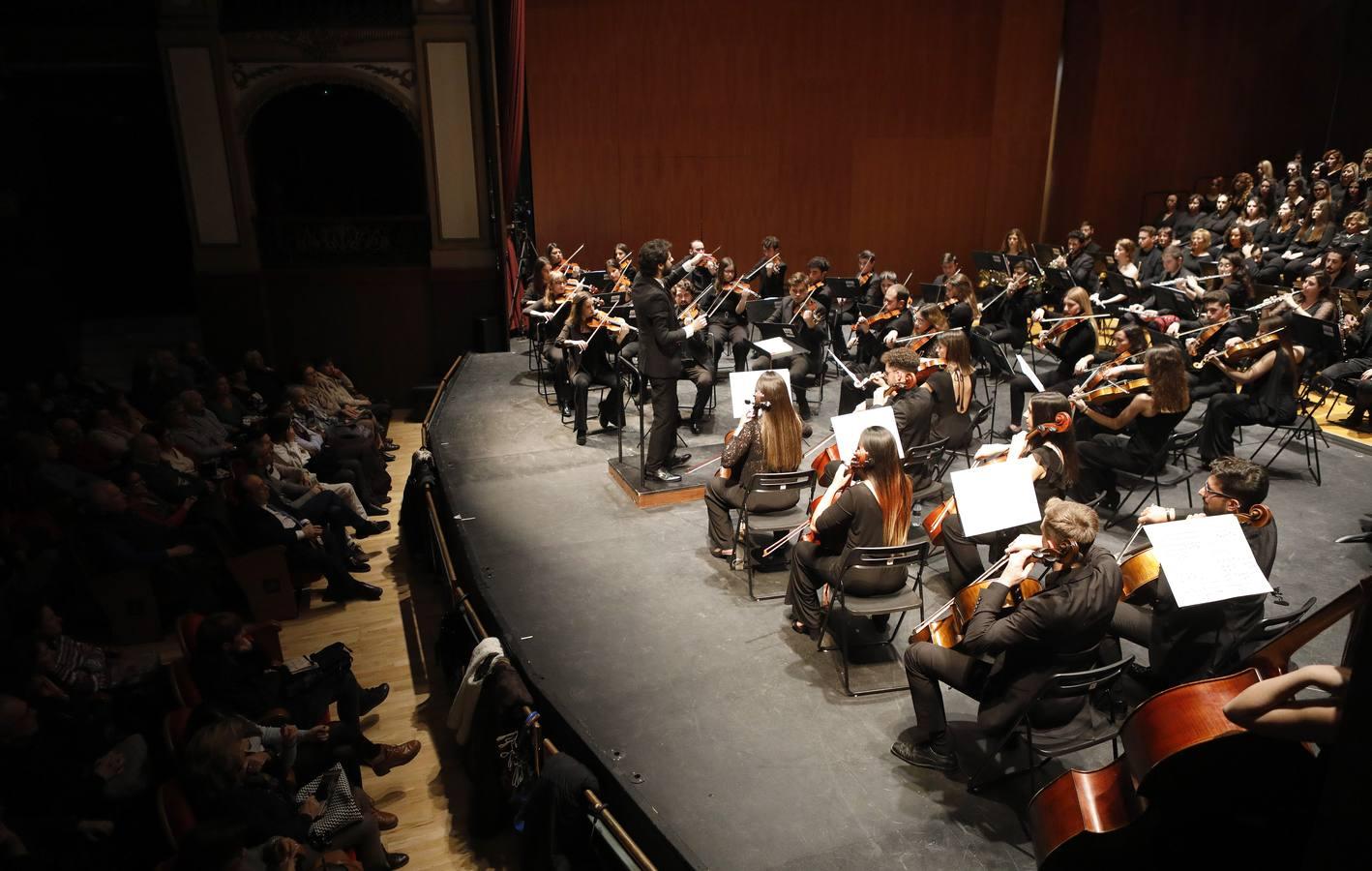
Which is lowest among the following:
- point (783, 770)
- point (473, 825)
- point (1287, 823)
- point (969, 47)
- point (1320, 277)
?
point (473, 825)

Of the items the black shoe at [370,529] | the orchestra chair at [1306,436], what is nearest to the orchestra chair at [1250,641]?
the orchestra chair at [1306,436]

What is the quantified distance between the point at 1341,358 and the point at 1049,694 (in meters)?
5.88

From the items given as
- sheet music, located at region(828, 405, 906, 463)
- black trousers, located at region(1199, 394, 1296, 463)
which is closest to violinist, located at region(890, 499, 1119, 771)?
sheet music, located at region(828, 405, 906, 463)

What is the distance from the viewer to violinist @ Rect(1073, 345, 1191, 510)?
552 centimetres

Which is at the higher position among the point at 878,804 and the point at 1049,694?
the point at 1049,694

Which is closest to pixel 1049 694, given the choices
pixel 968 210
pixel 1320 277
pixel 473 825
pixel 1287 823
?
pixel 1287 823

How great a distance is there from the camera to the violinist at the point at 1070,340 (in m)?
7.07

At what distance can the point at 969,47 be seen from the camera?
13773mm

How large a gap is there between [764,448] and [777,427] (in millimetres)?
147

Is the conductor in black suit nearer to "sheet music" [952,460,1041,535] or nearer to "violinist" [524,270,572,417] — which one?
"violinist" [524,270,572,417]

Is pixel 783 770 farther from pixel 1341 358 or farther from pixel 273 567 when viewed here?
pixel 1341 358

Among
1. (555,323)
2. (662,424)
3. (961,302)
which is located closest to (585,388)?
(662,424)

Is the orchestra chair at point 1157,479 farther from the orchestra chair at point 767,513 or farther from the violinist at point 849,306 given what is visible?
the violinist at point 849,306

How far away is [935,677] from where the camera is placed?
3617 mm
